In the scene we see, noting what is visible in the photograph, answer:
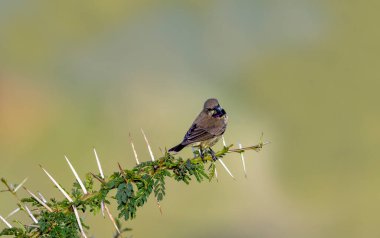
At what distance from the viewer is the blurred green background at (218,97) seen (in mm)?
29844

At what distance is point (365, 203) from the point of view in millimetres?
31094

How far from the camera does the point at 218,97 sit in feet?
135

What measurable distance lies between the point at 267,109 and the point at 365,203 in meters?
11.0

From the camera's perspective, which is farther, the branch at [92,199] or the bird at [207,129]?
the bird at [207,129]

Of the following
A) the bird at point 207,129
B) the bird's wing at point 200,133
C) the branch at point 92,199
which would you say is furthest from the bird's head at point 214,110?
the branch at point 92,199

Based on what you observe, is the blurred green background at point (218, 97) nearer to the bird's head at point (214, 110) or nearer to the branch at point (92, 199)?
the bird's head at point (214, 110)

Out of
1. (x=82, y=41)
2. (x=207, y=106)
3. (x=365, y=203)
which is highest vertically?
(x=82, y=41)

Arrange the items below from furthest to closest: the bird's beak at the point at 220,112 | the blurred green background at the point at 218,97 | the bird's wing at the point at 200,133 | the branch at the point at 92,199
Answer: the blurred green background at the point at 218,97 < the bird's beak at the point at 220,112 < the bird's wing at the point at 200,133 < the branch at the point at 92,199

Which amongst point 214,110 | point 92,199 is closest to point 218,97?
point 214,110

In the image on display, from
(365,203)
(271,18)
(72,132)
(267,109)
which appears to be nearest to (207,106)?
(365,203)

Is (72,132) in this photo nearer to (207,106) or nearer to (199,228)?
(199,228)

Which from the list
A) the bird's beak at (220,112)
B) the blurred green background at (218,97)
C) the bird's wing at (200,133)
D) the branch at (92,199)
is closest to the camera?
the branch at (92,199)

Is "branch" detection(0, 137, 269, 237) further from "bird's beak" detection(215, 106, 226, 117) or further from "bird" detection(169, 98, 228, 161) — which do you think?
"bird's beak" detection(215, 106, 226, 117)

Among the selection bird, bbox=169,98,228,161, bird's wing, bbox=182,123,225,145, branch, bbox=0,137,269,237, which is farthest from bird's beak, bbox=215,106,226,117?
branch, bbox=0,137,269,237
